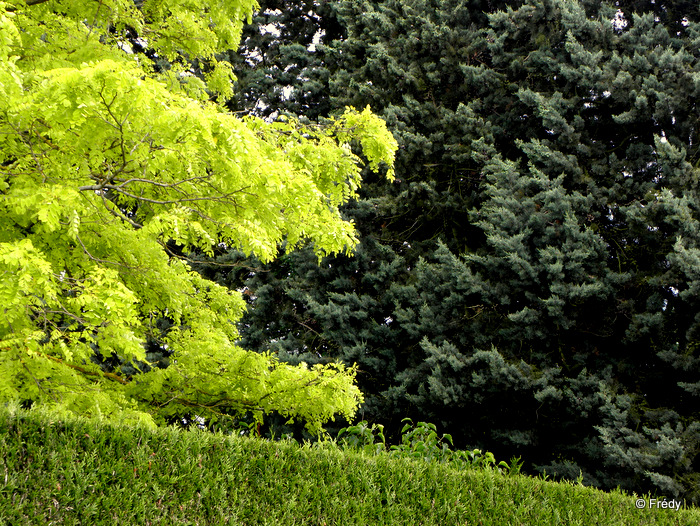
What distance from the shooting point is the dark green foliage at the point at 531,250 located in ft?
28.8

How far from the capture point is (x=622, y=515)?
568 cm

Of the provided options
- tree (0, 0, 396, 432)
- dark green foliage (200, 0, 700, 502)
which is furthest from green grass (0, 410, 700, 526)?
dark green foliage (200, 0, 700, 502)

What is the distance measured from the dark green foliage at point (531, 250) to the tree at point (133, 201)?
15.4ft

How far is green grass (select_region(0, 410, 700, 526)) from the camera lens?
8.86ft

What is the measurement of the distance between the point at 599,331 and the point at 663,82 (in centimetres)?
437

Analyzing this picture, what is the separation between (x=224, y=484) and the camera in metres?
3.37

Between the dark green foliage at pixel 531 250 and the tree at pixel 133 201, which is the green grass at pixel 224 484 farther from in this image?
the dark green foliage at pixel 531 250

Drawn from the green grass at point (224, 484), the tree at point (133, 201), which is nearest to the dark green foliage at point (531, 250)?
the green grass at point (224, 484)

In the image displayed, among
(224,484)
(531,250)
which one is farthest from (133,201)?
(531,250)

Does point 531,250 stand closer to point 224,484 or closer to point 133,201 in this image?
point 133,201

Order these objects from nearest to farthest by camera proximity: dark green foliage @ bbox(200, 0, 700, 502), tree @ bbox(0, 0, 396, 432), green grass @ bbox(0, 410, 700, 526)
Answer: green grass @ bbox(0, 410, 700, 526) < tree @ bbox(0, 0, 396, 432) < dark green foliage @ bbox(200, 0, 700, 502)

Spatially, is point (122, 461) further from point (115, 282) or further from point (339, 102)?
point (339, 102)

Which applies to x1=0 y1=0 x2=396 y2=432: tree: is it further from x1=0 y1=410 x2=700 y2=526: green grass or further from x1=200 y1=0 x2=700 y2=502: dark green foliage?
x1=200 y1=0 x2=700 y2=502: dark green foliage

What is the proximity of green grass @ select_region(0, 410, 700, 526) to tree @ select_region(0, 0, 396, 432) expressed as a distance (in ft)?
2.41
